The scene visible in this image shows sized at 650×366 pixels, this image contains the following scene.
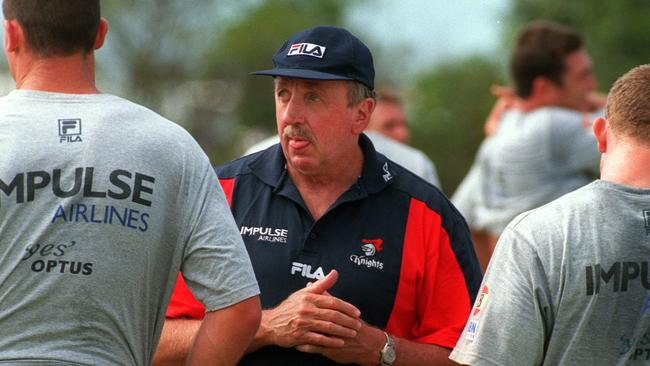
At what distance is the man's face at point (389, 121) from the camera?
8977 mm

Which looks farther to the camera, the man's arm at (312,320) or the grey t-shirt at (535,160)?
the grey t-shirt at (535,160)

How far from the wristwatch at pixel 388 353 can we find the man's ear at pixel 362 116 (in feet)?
2.88

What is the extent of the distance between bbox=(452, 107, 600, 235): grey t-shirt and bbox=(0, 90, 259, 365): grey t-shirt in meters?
3.98

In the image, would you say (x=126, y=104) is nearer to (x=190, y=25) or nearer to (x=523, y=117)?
(x=523, y=117)

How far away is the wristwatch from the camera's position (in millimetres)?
4473

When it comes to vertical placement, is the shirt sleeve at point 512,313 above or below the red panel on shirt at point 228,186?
below

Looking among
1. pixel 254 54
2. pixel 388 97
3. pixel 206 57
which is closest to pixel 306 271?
pixel 388 97

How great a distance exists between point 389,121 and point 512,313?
5.29 metres

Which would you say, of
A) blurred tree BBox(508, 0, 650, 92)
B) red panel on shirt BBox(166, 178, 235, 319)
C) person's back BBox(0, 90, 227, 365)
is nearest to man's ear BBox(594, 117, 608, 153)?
person's back BBox(0, 90, 227, 365)

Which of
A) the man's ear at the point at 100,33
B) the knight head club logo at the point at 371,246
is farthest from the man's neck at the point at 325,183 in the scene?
the man's ear at the point at 100,33

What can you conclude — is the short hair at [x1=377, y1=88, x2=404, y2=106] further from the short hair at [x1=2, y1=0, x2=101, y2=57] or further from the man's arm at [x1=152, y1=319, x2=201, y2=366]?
the short hair at [x1=2, y1=0, x2=101, y2=57]

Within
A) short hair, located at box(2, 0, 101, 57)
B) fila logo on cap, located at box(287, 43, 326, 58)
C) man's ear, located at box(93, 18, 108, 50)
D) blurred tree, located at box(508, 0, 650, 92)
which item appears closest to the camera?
short hair, located at box(2, 0, 101, 57)

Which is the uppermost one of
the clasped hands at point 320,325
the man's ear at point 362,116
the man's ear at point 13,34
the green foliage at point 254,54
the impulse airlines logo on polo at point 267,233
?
the green foliage at point 254,54

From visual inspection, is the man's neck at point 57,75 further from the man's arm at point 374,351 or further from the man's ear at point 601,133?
the man's ear at point 601,133
